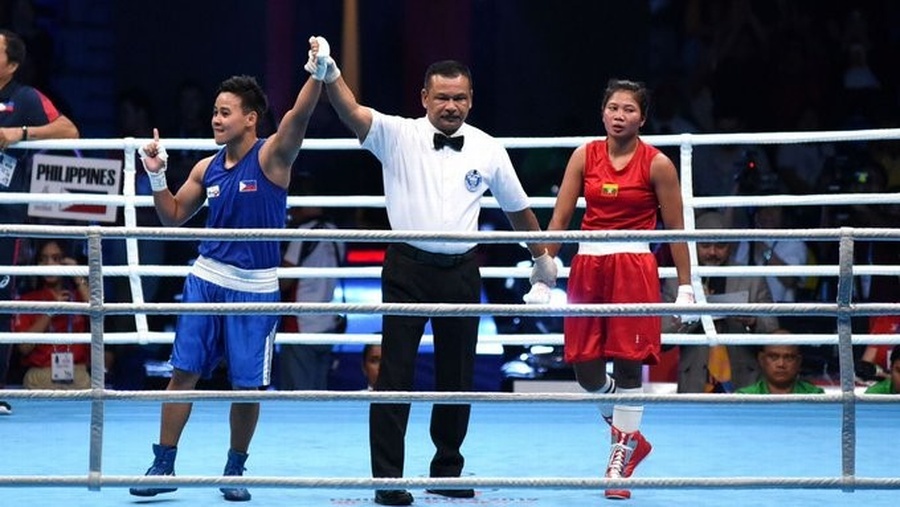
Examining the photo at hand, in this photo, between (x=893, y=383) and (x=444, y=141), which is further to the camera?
(x=893, y=383)

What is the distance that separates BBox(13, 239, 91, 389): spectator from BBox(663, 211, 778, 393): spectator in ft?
9.35

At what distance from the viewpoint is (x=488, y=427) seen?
677 centimetres

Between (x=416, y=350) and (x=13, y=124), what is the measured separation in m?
2.58

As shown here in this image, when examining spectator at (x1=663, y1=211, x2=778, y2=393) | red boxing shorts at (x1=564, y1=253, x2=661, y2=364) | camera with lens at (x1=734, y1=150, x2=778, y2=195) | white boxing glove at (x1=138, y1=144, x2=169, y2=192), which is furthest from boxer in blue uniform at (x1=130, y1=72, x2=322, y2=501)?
camera with lens at (x1=734, y1=150, x2=778, y2=195)

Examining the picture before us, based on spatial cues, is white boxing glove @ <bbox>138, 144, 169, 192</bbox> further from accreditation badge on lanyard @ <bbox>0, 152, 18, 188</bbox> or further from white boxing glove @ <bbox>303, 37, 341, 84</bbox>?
accreditation badge on lanyard @ <bbox>0, 152, 18, 188</bbox>

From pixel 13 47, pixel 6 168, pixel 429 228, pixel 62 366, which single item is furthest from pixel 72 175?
pixel 429 228

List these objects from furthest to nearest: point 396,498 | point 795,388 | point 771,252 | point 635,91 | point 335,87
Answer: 1. point 771,252
2. point 795,388
3. point 635,91
4. point 396,498
5. point 335,87

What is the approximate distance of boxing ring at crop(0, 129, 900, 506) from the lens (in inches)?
165

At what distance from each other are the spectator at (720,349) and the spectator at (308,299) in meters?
1.73

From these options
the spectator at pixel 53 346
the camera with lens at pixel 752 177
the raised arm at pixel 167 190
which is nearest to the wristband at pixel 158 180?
the raised arm at pixel 167 190

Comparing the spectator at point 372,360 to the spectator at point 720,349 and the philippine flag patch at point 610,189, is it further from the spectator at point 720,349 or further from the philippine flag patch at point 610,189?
the philippine flag patch at point 610,189

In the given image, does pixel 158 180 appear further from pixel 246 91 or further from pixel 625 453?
pixel 625 453

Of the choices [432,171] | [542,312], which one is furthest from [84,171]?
[542,312]

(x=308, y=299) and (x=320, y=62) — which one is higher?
(x=320, y=62)
